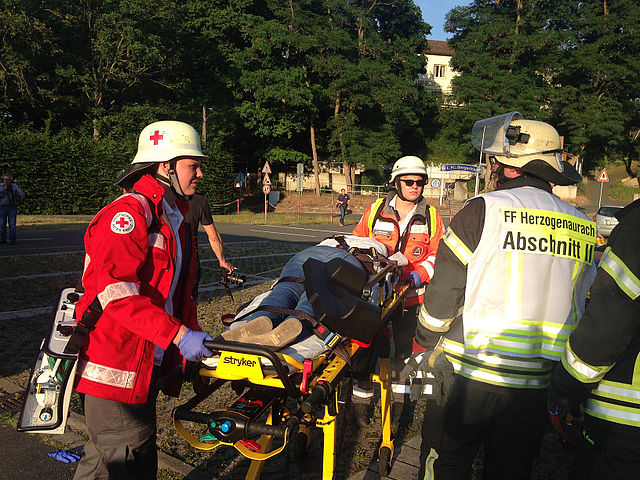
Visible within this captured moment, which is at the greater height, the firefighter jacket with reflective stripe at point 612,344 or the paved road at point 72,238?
the firefighter jacket with reflective stripe at point 612,344

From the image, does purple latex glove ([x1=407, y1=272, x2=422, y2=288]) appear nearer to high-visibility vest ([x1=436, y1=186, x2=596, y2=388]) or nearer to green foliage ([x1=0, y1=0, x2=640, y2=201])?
high-visibility vest ([x1=436, y1=186, x2=596, y2=388])

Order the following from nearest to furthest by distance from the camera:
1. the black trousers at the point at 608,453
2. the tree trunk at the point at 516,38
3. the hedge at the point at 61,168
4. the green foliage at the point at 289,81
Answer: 1. the black trousers at the point at 608,453
2. the hedge at the point at 61,168
3. the green foliage at the point at 289,81
4. the tree trunk at the point at 516,38

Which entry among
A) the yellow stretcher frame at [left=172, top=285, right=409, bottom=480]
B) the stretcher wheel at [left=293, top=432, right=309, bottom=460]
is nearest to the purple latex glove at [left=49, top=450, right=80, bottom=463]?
the yellow stretcher frame at [left=172, top=285, right=409, bottom=480]

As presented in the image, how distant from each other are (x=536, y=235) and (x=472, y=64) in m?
55.0

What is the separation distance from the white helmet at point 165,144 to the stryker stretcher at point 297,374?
35.8 inches

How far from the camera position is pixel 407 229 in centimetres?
473

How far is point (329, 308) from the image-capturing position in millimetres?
2793

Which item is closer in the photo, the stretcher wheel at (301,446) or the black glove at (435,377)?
the black glove at (435,377)

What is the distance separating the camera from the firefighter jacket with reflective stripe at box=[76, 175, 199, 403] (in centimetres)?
234

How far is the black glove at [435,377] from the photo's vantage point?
2.59 m

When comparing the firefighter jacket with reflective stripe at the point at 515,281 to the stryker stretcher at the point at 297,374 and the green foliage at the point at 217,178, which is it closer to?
the stryker stretcher at the point at 297,374

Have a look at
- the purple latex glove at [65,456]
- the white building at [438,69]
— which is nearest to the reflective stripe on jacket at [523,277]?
the purple latex glove at [65,456]

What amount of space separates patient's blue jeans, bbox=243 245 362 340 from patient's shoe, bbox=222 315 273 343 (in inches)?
9.1

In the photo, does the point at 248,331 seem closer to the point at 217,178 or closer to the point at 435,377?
the point at 435,377
